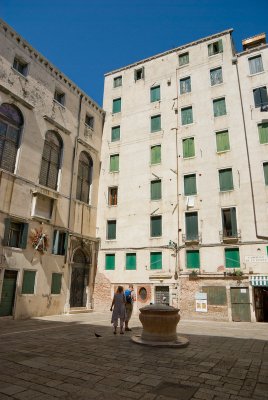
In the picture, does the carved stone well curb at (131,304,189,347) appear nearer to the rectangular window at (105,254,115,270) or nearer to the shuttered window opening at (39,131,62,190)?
the shuttered window opening at (39,131,62,190)

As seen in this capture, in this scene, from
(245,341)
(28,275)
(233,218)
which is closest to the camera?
(245,341)

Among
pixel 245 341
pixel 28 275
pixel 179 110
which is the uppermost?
pixel 179 110

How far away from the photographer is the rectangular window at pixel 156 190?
75.2 feet

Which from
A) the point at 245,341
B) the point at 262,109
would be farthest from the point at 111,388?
the point at 262,109

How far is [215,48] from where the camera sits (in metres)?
24.9

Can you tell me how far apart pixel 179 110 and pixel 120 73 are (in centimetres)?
869

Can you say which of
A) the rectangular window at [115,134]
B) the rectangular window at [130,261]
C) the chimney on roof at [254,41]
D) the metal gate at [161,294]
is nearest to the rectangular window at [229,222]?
the metal gate at [161,294]

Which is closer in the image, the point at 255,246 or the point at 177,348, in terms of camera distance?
the point at 177,348

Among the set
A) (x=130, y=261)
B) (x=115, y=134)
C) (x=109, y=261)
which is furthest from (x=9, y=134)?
(x=130, y=261)

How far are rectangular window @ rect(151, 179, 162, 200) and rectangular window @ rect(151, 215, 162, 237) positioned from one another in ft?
5.29

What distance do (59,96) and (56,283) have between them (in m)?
14.5

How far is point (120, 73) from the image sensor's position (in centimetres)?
2889

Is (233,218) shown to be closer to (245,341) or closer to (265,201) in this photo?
(265,201)

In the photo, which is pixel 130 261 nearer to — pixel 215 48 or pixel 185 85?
pixel 185 85
